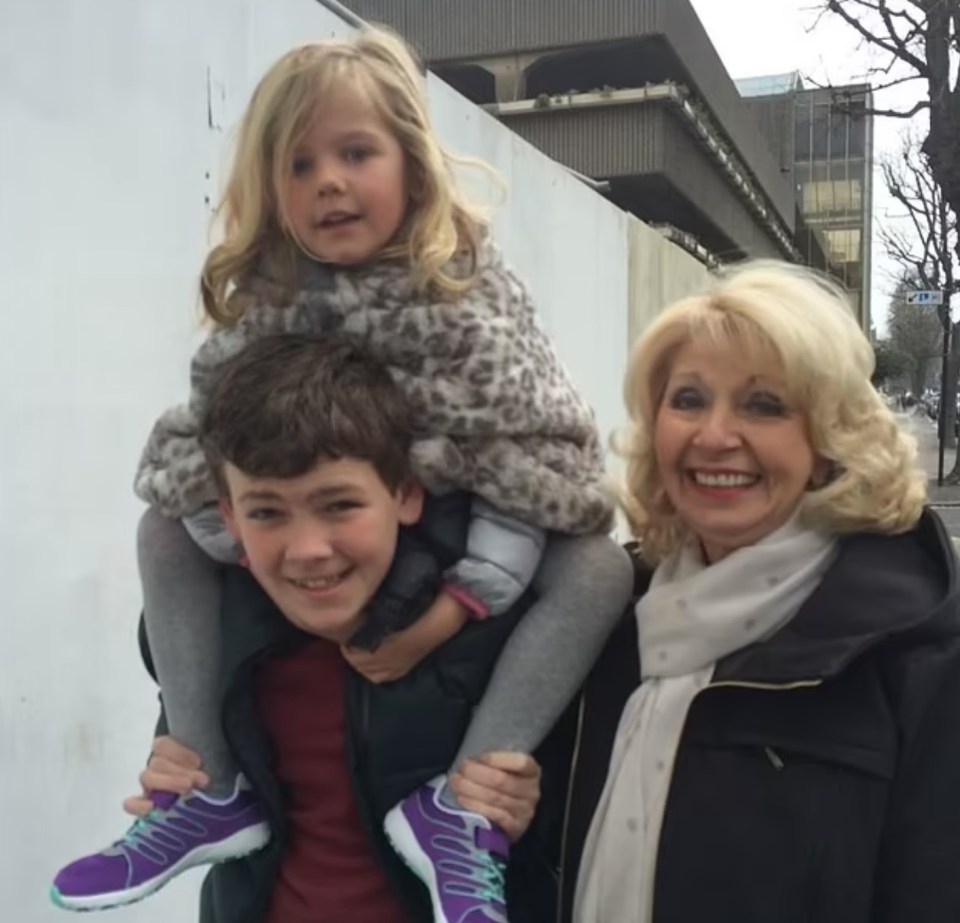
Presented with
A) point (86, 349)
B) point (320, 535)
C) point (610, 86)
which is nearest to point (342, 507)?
point (320, 535)

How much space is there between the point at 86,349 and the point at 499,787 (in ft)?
5.50

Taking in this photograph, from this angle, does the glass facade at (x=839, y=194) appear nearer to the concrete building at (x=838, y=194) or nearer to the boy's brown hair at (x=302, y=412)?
the concrete building at (x=838, y=194)

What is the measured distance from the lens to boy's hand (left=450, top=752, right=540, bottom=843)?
1.62 metres

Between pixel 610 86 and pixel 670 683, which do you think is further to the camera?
pixel 610 86

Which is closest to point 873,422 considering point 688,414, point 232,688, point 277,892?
point 688,414

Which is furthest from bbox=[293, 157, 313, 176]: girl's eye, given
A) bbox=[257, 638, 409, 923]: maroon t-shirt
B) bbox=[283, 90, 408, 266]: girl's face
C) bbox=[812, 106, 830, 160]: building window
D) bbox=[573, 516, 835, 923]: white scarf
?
bbox=[812, 106, 830, 160]: building window

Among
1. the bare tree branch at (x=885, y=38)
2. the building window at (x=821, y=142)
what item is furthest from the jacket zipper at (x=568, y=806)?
the building window at (x=821, y=142)

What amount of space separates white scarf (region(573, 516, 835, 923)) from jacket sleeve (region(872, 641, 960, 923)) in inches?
8.3

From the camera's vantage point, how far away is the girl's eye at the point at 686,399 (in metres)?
1.71

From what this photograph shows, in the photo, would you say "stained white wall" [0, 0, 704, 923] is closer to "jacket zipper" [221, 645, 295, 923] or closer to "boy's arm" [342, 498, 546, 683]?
"jacket zipper" [221, 645, 295, 923]

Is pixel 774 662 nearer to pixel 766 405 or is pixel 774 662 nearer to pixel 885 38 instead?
pixel 766 405

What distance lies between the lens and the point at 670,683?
1.67 m

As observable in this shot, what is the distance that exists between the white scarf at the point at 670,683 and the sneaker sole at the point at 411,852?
25 centimetres

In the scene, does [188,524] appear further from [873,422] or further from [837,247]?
[837,247]
